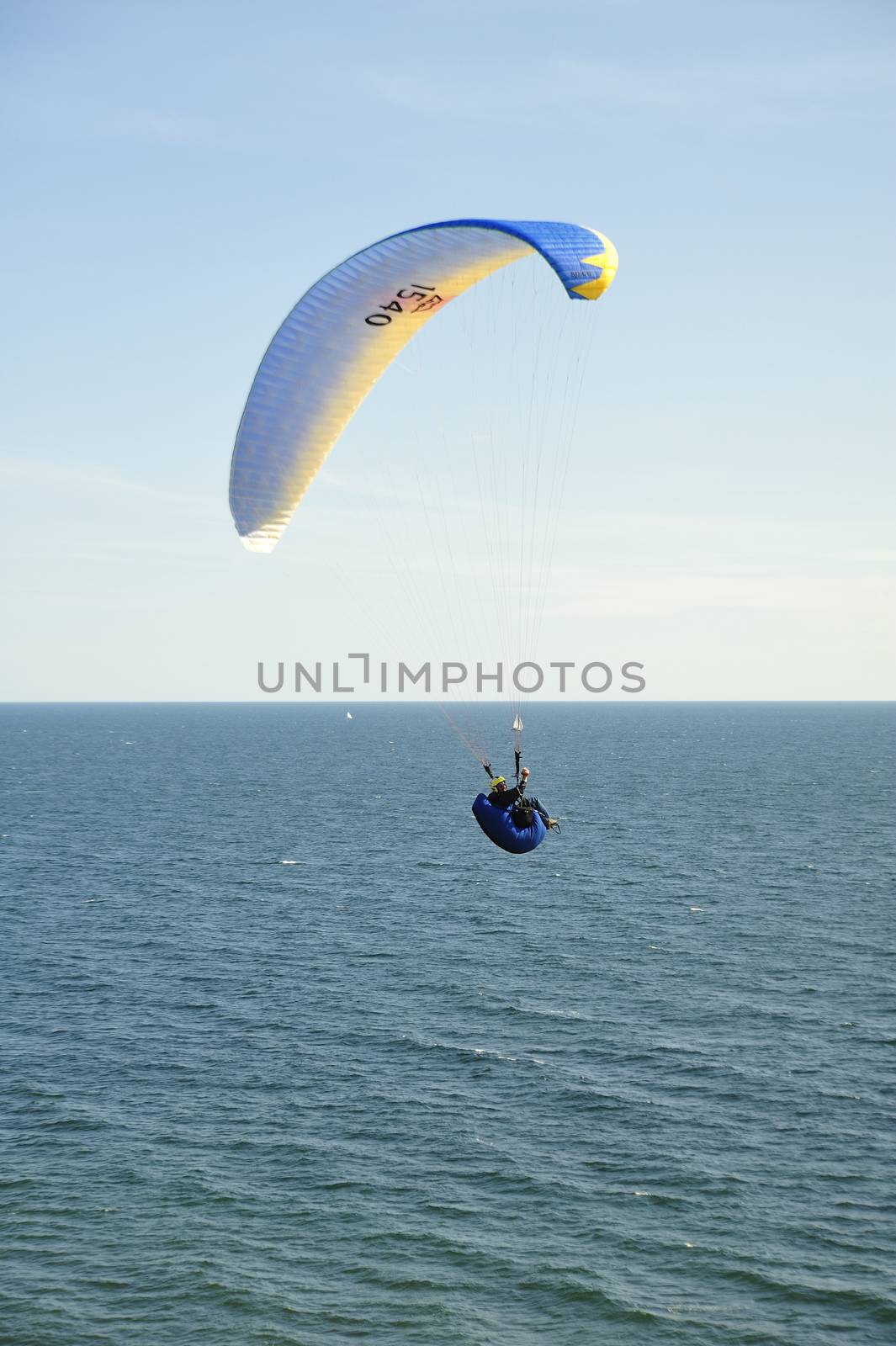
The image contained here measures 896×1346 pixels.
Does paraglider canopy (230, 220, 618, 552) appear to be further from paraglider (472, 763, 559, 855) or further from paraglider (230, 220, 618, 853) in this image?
paraglider (472, 763, 559, 855)

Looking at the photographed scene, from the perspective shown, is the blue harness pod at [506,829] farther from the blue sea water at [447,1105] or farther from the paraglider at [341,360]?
the blue sea water at [447,1105]

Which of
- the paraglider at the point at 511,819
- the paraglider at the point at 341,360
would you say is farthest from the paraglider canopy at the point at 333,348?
the paraglider at the point at 511,819

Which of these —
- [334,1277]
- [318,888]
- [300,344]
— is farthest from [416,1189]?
[318,888]

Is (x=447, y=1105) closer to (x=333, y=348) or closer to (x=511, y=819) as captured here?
(x=511, y=819)

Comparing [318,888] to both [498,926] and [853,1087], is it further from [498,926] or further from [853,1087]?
[853,1087]

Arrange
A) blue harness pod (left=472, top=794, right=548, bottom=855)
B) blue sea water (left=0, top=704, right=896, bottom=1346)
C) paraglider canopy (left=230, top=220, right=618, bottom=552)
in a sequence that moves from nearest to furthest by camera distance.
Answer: paraglider canopy (left=230, top=220, right=618, bottom=552)
blue harness pod (left=472, top=794, right=548, bottom=855)
blue sea water (left=0, top=704, right=896, bottom=1346)

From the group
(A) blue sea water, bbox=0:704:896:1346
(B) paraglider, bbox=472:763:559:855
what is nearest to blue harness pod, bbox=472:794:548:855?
(B) paraglider, bbox=472:763:559:855
